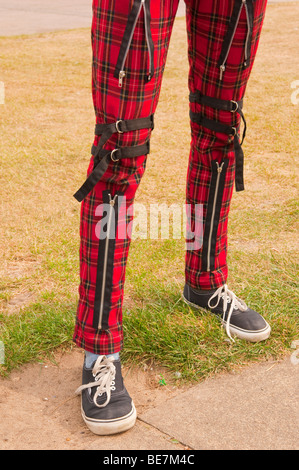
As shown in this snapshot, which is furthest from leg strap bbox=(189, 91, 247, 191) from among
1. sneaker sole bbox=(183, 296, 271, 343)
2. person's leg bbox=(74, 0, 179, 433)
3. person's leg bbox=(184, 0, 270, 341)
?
sneaker sole bbox=(183, 296, 271, 343)

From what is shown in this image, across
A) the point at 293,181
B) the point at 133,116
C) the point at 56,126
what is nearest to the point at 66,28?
the point at 56,126

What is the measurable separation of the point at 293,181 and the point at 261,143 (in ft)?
2.78

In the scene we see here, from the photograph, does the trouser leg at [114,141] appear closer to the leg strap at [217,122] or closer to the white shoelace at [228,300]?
the leg strap at [217,122]

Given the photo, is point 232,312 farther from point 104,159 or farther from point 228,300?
point 104,159

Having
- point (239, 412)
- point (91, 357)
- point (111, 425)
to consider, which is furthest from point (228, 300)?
point (111, 425)

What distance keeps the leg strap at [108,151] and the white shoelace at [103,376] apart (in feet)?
1.86

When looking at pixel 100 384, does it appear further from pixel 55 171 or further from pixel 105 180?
pixel 55 171

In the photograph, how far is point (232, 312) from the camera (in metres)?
2.46

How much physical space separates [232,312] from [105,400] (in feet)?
2.24

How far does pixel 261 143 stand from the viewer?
195 inches

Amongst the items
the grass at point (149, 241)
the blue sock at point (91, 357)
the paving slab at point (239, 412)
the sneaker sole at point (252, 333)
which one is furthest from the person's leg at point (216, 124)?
the blue sock at point (91, 357)

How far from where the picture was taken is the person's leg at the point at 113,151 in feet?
5.85

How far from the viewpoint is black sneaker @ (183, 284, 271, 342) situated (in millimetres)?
2385

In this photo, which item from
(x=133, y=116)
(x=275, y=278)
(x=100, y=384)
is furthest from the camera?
(x=275, y=278)
